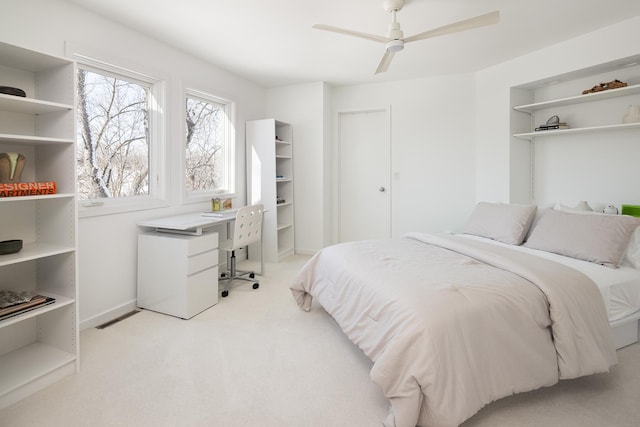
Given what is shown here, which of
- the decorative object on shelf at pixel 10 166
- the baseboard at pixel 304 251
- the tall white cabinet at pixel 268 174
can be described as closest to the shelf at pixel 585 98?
the tall white cabinet at pixel 268 174

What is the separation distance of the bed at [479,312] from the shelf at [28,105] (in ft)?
6.31

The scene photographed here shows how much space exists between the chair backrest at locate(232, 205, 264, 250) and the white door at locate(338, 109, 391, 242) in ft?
5.81

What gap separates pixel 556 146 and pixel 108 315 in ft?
15.1

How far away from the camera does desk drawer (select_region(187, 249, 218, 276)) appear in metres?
2.69

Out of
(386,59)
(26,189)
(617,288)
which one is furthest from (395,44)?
(26,189)

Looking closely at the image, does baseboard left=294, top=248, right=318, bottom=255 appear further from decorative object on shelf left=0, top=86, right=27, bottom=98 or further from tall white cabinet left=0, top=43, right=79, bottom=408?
decorative object on shelf left=0, top=86, right=27, bottom=98

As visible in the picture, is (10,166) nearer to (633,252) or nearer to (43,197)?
(43,197)

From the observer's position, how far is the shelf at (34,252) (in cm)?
171

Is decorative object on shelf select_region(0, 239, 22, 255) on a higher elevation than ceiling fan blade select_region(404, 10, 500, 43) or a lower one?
lower

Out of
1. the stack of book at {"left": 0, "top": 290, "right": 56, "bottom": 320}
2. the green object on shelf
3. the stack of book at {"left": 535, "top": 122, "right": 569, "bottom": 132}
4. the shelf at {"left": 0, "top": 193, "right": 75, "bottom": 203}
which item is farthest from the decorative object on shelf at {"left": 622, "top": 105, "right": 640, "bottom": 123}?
the stack of book at {"left": 0, "top": 290, "right": 56, "bottom": 320}

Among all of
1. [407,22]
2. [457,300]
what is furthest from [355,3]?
[457,300]

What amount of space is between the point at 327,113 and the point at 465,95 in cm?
181

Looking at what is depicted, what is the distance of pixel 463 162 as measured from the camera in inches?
171

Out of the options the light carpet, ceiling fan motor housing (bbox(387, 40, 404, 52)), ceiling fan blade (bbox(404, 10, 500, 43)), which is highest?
ceiling fan blade (bbox(404, 10, 500, 43))
